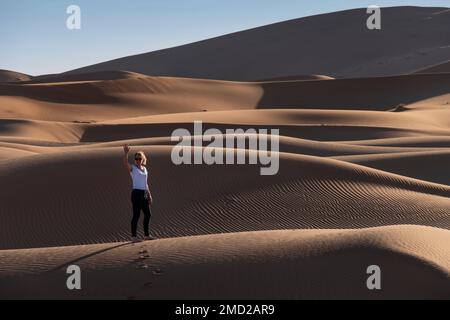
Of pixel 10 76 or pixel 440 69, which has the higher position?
pixel 10 76

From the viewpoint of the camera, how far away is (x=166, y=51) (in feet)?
381

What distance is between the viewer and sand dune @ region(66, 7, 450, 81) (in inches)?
3634

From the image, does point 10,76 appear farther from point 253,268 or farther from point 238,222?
point 253,268

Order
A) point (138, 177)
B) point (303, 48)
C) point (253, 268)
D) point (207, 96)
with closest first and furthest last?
point (253, 268) → point (138, 177) → point (207, 96) → point (303, 48)

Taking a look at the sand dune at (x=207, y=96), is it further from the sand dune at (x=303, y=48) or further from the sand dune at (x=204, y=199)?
the sand dune at (x=303, y=48)

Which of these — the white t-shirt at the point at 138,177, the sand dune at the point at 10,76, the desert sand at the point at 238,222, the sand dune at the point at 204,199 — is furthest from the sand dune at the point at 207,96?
the white t-shirt at the point at 138,177

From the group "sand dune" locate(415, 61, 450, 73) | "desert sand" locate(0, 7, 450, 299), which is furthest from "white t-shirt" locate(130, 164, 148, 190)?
"sand dune" locate(415, 61, 450, 73)

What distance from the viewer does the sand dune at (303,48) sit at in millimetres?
92312

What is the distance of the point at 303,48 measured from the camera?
10081 centimetres

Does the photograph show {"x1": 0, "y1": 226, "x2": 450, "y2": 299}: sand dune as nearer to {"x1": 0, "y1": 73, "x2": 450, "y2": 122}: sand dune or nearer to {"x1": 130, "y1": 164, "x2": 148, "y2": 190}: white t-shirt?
{"x1": 130, "y1": 164, "x2": 148, "y2": 190}: white t-shirt

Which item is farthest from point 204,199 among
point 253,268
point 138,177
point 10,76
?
point 10,76

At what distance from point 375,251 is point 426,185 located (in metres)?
7.18

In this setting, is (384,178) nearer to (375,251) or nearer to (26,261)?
(375,251)
